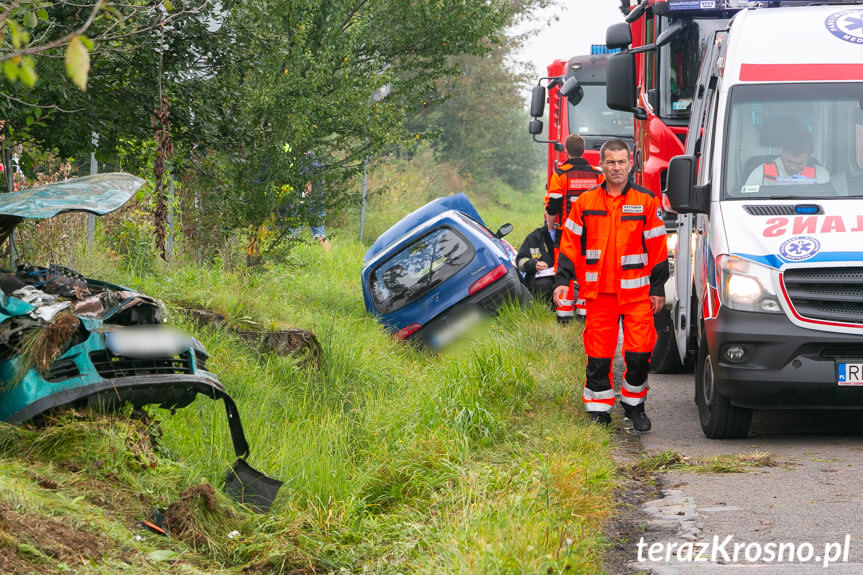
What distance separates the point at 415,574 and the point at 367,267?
7565 millimetres

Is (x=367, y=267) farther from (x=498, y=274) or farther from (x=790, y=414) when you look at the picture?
(x=790, y=414)

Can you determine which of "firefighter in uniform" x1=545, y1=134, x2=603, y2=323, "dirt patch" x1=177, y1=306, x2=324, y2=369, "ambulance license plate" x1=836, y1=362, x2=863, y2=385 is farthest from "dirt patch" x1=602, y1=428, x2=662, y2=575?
"firefighter in uniform" x1=545, y1=134, x2=603, y2=323

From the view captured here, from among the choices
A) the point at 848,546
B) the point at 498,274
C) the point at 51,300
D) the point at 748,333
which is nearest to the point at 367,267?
the point at 498,274

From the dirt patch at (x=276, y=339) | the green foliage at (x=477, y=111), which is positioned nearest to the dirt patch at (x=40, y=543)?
the dirt patch at (x=276, y=339)

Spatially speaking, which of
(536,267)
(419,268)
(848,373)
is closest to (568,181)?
(536,267)

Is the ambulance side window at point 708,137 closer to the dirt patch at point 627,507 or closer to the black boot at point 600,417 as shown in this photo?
the black boot at point 600,417

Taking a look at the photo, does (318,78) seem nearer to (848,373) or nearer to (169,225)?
(169,225)

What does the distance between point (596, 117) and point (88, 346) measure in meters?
15.6

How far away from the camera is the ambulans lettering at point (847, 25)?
7.72 m

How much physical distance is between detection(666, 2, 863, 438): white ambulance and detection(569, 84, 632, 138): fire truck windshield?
445 inches

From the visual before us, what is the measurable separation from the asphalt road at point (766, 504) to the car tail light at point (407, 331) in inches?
140

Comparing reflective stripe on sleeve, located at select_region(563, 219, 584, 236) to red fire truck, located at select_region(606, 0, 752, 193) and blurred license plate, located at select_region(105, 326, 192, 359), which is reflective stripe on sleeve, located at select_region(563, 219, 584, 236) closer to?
red fire truck, located at select_region(606, 0, 752, 193)

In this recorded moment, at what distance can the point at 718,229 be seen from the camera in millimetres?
7188
